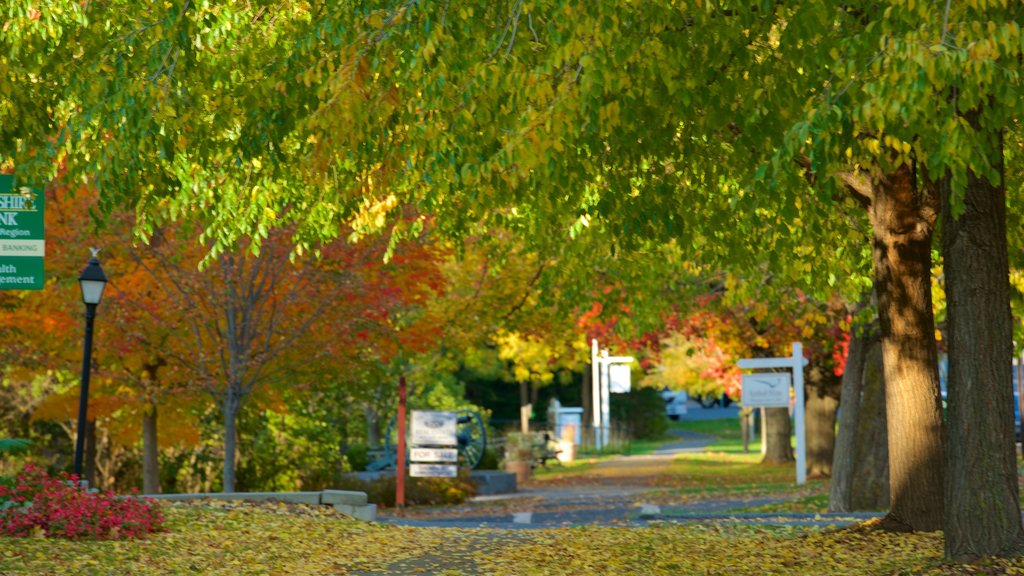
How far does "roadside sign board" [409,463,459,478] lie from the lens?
24.4 m

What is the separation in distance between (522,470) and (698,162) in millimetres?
22824

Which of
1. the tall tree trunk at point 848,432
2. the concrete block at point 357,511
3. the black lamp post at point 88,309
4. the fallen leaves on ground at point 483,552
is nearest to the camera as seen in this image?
the fallen leaves on ground at point 483,552

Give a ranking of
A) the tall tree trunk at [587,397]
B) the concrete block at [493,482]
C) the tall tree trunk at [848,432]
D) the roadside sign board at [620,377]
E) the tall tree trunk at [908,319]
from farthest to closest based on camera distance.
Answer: the tall tree trunk at [587,397] → the roadside sign board at [620,377] → the concrete block at [493,482] → the tall tree trunk at [848,432] → the tall tree trunk at [908,319]

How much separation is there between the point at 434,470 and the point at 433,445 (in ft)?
1.52

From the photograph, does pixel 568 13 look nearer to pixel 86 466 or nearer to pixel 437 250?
pixel 437 250

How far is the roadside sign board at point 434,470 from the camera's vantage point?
24.4 meters

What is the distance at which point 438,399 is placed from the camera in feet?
135

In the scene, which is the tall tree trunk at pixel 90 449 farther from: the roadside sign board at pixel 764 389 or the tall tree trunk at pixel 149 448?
the roadside sign board at pixel 764 389

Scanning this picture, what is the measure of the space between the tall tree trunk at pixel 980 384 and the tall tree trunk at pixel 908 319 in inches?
86.4

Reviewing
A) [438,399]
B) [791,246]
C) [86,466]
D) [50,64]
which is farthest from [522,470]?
[50,64]

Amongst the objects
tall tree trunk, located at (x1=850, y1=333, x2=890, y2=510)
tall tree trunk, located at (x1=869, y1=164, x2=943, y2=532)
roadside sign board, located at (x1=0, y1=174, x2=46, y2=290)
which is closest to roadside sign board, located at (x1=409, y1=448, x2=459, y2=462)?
tall tree trunk, located at (x1=850, y1=333, x2=890, y2=510)

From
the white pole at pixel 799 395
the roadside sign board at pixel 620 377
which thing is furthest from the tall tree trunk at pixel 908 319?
the roadside sign board at pixel 620 377

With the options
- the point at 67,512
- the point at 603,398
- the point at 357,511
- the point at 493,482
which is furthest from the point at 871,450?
the point at 603,398

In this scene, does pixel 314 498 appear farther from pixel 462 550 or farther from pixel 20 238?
pixel 20 238
